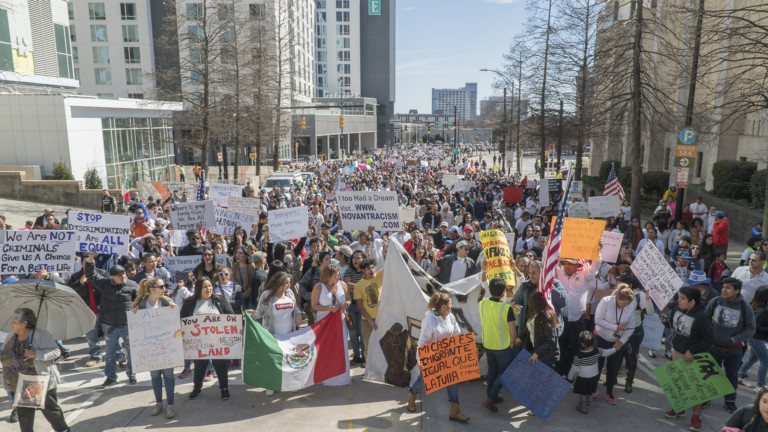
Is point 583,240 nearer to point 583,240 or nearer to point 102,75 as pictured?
point 583,240

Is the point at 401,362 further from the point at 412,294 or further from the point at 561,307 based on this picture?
the point at 561,307

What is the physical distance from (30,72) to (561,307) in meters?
33.9

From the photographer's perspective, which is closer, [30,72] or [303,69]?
[30,72]

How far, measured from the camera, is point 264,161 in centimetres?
5509

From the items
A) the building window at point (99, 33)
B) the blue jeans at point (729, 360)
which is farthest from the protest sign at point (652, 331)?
the building window at point (99, 33)

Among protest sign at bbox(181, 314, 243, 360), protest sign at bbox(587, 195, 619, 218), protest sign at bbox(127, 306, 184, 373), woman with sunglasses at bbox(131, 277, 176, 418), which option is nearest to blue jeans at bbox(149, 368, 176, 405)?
woman with sunglasses at bbox(131, 277, 176, 418)

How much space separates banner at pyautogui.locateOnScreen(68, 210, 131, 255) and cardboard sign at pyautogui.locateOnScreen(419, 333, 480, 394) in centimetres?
582

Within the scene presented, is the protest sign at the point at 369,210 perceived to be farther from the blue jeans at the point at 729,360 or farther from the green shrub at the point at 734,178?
the green shrub at the point at 734,178

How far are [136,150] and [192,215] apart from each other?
80.6 ft

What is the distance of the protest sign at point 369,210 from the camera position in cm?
1106

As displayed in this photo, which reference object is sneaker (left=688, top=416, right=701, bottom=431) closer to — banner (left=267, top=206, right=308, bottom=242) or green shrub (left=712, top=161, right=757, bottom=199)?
banner (left=267, top=206, right=308, bottom=242)

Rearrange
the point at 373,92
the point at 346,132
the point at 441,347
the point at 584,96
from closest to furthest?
the point at 441,347
the point at 584,96
the point at 346,132
the point at 373,92

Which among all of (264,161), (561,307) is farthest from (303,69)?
(561,307)

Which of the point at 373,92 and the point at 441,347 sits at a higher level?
the point at 373,92
